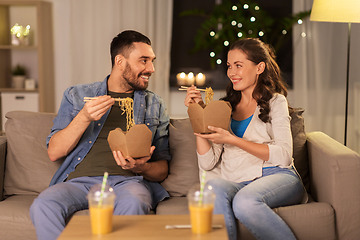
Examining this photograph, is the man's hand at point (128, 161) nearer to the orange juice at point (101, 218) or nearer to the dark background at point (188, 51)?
the orange juice at point (101, 218)

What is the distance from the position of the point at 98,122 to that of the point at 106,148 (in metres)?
0.15

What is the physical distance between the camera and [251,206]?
1.51 meters

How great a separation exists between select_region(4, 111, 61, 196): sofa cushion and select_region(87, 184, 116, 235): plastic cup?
0.99 metres

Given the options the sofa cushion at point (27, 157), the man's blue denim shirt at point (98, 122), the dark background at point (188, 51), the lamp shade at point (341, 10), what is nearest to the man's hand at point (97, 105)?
the man's blue denim shirt at point (98, 122)

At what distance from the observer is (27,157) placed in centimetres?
203

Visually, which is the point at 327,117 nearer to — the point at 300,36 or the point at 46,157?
the point at 300,36

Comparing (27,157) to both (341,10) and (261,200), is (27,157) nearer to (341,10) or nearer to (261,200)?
(261,200)

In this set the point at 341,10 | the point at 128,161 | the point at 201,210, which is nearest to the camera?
the point at 201,210

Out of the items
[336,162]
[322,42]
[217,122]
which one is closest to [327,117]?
[322,42]

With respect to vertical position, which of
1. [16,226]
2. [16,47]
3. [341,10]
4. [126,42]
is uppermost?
[341,10]

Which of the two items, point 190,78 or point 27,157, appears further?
point 190,78

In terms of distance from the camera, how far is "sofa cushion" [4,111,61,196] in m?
2.00

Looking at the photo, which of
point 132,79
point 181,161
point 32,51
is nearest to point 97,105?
point 132,79

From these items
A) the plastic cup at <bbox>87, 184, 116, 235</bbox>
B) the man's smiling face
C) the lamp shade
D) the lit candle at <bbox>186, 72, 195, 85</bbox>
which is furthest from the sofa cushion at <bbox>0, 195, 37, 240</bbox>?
the lit candle at <bbox>186, 72, 195, 85</bbox>
